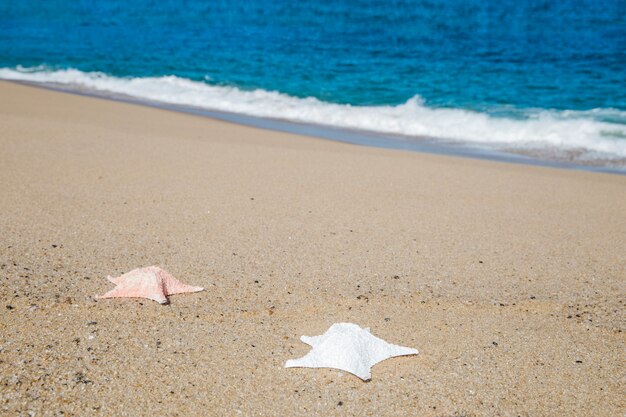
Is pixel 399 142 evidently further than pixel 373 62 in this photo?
No

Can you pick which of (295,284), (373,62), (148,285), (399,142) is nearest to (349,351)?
(295,284)

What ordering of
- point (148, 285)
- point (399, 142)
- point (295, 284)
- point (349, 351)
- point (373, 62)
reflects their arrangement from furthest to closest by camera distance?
point (373, 62) < point (399, 142) < point (295, 284) < point (148, 285) < point (349, 351)

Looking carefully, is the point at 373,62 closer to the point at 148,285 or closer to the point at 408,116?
the point at 408,116

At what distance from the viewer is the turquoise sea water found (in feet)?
33.9

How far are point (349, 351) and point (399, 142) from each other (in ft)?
21.7

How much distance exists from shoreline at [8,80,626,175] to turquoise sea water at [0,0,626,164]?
0.40 meters

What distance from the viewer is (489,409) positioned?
2.35 meters

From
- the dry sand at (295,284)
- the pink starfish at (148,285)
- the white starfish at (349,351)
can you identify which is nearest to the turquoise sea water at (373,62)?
the dry sand at (295,284)

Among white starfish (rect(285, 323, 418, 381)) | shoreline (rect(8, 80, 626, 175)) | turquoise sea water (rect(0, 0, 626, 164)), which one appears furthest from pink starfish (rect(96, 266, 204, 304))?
turquoise sea water (rect(0, 0, 626, 164))

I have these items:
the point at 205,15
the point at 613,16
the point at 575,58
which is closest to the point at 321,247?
the point at 575,58

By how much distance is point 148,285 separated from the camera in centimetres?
→ 301

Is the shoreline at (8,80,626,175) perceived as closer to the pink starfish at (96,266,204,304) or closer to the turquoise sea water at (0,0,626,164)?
the turquoise sea water at (0,0,626,164)

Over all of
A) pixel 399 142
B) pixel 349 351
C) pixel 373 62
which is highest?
pixel 373 62

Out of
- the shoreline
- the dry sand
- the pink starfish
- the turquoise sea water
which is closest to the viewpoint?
the dry sand
